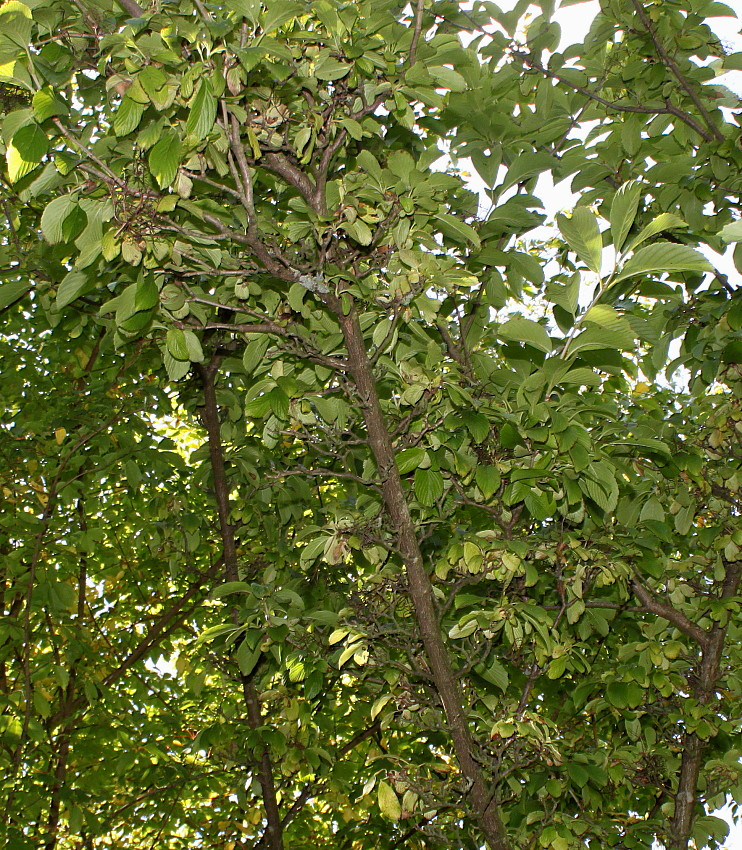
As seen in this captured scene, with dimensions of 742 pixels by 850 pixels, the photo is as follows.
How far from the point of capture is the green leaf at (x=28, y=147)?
4.02 ft

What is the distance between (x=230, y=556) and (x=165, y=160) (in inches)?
93.9

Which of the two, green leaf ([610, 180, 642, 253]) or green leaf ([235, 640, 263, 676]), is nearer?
green leaf ([610, 180, 642, 253])

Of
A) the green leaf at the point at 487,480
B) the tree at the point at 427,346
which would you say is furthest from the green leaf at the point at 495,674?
the green leaf at the point at 487,480

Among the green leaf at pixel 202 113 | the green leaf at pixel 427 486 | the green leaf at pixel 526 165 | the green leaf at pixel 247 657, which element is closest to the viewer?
the green leaf at pixel 202 113

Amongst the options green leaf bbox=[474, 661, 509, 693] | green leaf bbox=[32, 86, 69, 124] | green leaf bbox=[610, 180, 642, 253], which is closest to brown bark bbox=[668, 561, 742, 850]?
green leaf bbox=[474, 661, 509, 693]

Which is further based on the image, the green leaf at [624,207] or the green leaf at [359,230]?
the green leaf at [359,230]

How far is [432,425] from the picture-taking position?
1.68 m

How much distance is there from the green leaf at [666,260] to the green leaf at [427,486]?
538 mm

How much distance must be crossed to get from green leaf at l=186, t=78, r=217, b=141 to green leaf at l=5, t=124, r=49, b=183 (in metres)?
0.25

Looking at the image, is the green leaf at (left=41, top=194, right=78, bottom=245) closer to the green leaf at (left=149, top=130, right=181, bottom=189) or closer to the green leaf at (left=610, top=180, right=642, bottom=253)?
the green leaf at (left=149, top=130, right=181, bottom=189)

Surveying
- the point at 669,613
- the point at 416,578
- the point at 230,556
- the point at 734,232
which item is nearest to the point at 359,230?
the point at 416,578

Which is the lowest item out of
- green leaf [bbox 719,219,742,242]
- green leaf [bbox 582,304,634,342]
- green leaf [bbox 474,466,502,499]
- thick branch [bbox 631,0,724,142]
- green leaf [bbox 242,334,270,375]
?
green leaf [bbox 719,219,742,242]

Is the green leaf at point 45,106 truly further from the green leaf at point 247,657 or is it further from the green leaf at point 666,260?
the green leaf at point 247,657

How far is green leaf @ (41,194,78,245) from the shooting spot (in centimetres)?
134
